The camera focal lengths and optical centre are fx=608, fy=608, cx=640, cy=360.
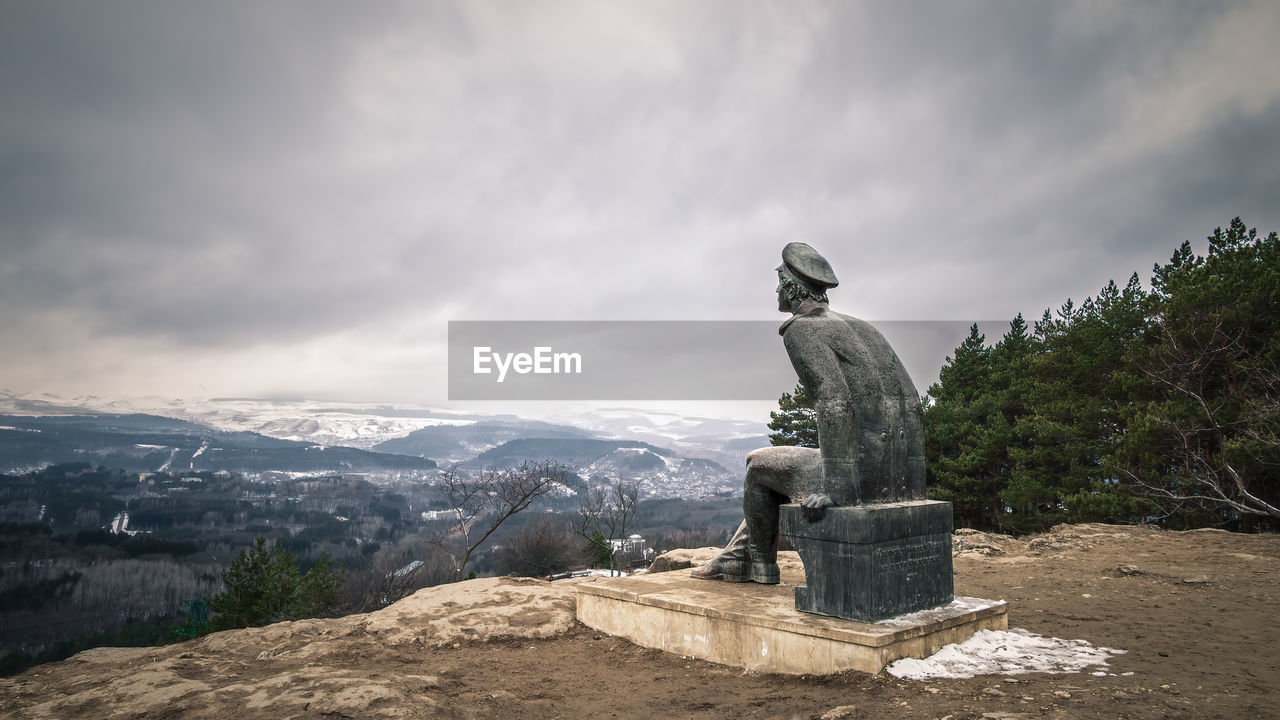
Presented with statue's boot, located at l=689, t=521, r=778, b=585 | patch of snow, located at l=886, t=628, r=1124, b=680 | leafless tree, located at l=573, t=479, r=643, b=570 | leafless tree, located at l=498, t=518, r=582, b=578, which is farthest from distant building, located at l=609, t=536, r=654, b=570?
patch of snow, located at l=886, t=628, r=1124, b=680

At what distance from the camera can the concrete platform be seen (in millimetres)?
4062

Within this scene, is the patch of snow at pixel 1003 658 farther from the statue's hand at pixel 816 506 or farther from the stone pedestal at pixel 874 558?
the statue's hand at pixel 816 506

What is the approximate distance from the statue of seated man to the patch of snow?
1102 millimetres

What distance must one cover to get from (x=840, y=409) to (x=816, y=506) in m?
0.75

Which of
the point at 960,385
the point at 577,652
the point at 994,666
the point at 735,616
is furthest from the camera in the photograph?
the point at 960,385

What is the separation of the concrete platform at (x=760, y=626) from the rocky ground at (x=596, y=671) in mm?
138

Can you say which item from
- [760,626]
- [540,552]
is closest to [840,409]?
[760,626]

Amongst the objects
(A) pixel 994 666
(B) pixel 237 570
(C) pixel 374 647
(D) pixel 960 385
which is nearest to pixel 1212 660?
(A) pixel 994 666

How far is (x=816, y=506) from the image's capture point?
450cm

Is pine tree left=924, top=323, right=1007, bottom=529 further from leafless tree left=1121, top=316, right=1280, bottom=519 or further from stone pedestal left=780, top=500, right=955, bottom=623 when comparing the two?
stone pedestal left=780, top=500, right=955, bottom=623

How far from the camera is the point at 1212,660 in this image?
13.3ft

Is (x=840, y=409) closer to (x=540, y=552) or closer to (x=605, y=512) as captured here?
(x=540, y=552)

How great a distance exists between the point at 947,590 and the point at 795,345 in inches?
90.6

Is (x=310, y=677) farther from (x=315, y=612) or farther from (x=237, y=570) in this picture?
(x=315, y=612)
